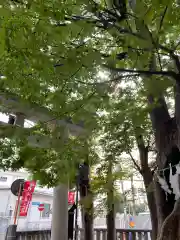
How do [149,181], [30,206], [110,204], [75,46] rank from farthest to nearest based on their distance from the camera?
[30,206]
[110,204]
[149,181]
[75,46]

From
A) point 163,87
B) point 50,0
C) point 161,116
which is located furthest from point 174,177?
point 50,0

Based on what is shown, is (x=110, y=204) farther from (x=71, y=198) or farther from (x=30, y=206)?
(x=30, y=206)

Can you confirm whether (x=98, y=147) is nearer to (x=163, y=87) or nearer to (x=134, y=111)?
(x=134, y=111)

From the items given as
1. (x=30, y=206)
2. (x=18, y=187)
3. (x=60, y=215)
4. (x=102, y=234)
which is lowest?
(x=102, y=234)

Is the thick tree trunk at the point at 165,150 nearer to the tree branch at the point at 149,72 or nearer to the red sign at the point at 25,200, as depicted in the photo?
the tree branch at the point at 149,72

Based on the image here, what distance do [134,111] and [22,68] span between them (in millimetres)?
678

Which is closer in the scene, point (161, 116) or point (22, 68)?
point (22, 68)

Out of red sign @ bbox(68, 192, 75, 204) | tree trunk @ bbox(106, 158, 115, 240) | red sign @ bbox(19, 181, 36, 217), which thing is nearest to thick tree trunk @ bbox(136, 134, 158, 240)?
tree trunk @ bbox(106, 158, 115, 240)

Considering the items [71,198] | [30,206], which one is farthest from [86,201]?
[30,206]

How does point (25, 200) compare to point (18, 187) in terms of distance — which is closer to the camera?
point (18, 187)

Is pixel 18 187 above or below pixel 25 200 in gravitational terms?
above

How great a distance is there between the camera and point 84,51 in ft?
2.92

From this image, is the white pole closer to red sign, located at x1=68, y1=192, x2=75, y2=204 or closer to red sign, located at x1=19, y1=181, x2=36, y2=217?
red sign, located at x1=68, y1=192, x2=75, y2=204

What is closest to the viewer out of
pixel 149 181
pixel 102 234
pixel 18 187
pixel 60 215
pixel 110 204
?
pixel 149 181
